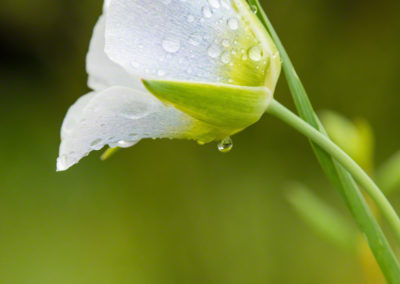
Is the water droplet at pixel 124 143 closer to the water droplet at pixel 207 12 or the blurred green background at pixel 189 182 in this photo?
the water droplet at pixel 207 12

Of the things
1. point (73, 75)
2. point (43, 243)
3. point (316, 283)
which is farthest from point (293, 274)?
point (73, 75)

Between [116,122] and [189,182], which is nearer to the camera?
[116,122]

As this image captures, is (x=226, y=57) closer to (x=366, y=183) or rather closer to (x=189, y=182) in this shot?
(x=366, y=183)

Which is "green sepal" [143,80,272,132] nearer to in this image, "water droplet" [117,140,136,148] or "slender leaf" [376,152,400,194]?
"water droplet" [117,140,136,148]

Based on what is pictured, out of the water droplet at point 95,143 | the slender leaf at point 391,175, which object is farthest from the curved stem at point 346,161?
the slender leaf at point 391,175

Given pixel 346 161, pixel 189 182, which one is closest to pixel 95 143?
pixel 346 161
